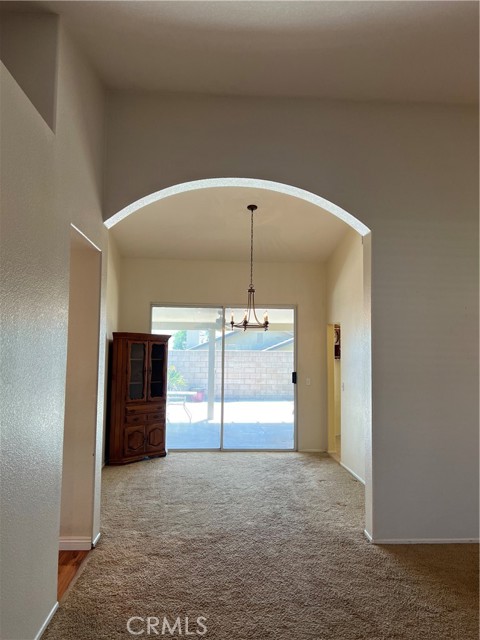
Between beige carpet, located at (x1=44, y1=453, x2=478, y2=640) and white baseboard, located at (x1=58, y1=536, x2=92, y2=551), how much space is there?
0.38ft

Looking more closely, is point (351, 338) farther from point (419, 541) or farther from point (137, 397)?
point (137, 397)

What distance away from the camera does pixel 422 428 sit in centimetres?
303

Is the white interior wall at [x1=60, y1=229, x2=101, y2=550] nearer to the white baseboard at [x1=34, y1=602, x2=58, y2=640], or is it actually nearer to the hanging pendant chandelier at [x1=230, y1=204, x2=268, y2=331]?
the white baseboard at [x1=34, y1=602, x2=58, y2=640]

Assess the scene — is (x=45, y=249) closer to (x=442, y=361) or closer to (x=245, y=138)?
(x=245, y=138)

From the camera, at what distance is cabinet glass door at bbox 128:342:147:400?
5.40m

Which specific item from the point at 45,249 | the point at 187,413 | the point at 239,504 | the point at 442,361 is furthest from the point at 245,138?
the point at 187,413

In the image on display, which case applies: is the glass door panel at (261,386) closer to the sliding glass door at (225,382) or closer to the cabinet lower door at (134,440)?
the sliding glass door at (225,382)

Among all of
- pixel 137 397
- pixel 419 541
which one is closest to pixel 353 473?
pixel 419 541

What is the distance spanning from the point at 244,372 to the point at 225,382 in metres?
0.33

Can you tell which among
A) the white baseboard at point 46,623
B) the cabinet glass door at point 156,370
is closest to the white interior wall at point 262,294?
the cabinet glass door at point 156,370

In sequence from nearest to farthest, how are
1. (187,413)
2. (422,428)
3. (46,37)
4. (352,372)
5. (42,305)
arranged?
(42,305), (46,37), (422,428), (352,372), (187,413)

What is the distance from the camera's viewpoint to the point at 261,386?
616 centimetres

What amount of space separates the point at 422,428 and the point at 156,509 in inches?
94.0

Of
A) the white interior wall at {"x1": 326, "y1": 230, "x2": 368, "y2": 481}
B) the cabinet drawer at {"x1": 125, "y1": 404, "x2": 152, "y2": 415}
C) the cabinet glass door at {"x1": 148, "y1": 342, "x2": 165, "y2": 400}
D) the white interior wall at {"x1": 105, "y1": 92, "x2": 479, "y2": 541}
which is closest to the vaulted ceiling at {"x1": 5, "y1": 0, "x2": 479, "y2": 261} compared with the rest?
the white interior wall at {"x1": 105, "y1": 92, "x2": 479, "y2": 541}
